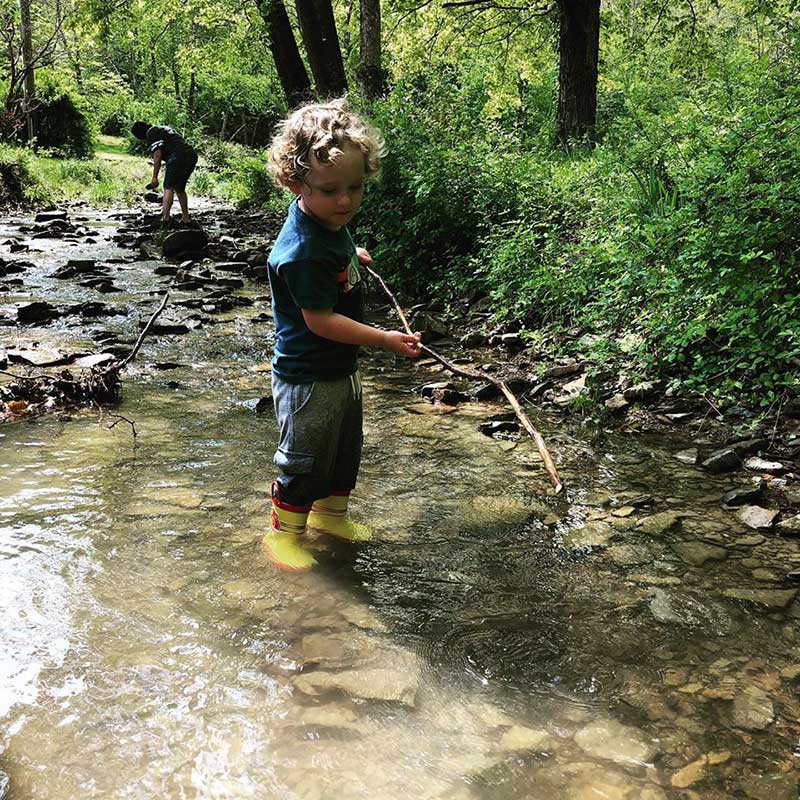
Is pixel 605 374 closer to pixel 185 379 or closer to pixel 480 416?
pixel 480 416

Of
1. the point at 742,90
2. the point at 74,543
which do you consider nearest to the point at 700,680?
the point at 74,543

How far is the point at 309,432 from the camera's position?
8.94 feet

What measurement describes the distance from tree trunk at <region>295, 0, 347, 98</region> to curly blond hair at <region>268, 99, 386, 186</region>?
11.9 metres

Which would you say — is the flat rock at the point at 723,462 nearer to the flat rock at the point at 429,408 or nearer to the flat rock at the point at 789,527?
the flat rock at the point at 789,527

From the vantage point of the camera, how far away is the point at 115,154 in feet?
97.5

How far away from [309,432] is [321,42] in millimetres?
12915

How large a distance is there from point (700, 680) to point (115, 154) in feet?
105

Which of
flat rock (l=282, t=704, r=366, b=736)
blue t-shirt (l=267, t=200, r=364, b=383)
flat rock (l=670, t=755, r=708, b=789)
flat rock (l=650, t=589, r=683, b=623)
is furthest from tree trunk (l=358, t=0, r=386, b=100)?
flat rock (l=670, t=755, r=708, b=789)

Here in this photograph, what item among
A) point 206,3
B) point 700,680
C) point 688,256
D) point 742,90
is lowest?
point 700,680

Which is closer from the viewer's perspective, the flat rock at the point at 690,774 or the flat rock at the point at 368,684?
the flat rock at the point at 690,774

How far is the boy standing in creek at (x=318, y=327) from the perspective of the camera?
250 centimetres

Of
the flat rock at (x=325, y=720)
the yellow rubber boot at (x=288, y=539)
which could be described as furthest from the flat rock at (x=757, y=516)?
the flat rock at (x=325, y=720)

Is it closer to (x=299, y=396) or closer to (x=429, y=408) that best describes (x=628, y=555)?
(x=299, y=396)

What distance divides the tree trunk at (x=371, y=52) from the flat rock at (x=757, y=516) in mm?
12591
